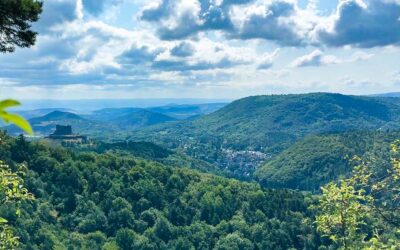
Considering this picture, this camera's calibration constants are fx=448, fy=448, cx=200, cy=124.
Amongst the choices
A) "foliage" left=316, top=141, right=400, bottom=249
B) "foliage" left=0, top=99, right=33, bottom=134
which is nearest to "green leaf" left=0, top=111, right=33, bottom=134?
"foliage" left=0, top=99, right=33, bottom=134

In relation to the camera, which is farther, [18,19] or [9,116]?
[18,19]

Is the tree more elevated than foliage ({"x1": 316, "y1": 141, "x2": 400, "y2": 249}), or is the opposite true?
the tree

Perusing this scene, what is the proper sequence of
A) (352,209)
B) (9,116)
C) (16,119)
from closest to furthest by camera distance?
(9,116) < (16,119) < (352,209)

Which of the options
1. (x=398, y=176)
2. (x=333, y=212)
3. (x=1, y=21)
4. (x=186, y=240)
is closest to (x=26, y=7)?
(x=1, y=21)

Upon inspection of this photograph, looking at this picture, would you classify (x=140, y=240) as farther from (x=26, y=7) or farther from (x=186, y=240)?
(x=26, y=7)

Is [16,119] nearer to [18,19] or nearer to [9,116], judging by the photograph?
[9,116]

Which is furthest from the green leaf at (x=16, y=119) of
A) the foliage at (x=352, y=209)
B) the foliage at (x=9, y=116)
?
the foliage at (x=352, y=209)

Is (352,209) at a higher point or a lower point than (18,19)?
lower

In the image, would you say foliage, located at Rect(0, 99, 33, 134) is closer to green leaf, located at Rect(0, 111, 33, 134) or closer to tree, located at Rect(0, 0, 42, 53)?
green leaf, located at Rect(0, 111, 33, 134)

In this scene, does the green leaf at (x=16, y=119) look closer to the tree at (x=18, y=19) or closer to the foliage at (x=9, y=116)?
the foliage at (x=9, y=116)

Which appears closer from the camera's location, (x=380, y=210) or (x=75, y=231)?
(x=380, y=210)

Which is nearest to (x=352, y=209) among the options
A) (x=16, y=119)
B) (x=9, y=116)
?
(x=16, y=119)
